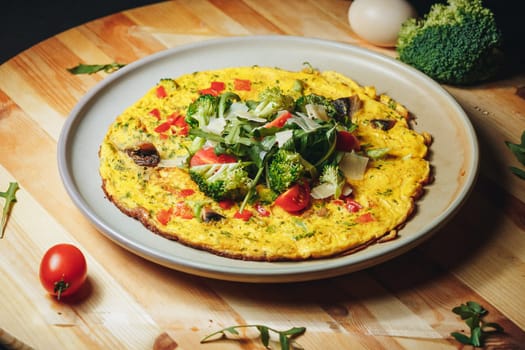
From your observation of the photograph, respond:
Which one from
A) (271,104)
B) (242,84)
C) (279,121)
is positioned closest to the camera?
(279,121)

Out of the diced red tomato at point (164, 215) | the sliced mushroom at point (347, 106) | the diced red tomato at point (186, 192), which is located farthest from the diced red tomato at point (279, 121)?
the diced red tomato at point (164, 215)

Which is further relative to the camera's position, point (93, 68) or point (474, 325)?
point (93, 68)

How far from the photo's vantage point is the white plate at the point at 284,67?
4332mm

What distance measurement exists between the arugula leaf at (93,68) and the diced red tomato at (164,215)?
6.60 feet

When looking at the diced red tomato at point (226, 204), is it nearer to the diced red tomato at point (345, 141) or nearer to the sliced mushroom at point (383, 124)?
the diced red tomato at point (345, 141)

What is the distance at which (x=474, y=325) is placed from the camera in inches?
168

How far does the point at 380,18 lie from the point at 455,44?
2.35 feet

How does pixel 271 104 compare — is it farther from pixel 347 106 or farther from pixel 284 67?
pixel 284 67

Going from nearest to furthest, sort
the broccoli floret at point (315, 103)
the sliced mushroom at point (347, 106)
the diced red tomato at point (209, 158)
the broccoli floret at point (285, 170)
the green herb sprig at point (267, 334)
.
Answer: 1. the green herb sprig at point (267, 334)
2. the broccoli floret at point (285, 170)
3. the diced red tomato at point (209, 158)
4. the broccoli floret at point (315, 103)
5. the sliced mushroom at point (347, 106)

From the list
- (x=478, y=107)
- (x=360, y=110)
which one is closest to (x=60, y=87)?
(x=360, y=110)

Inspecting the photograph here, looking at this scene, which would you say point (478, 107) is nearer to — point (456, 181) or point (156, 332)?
point (456, 181)

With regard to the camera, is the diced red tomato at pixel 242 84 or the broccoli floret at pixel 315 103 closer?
the broccoli floret at pixel 315 103

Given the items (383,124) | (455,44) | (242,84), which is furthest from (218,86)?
(455,44)

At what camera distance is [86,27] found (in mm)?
6762
